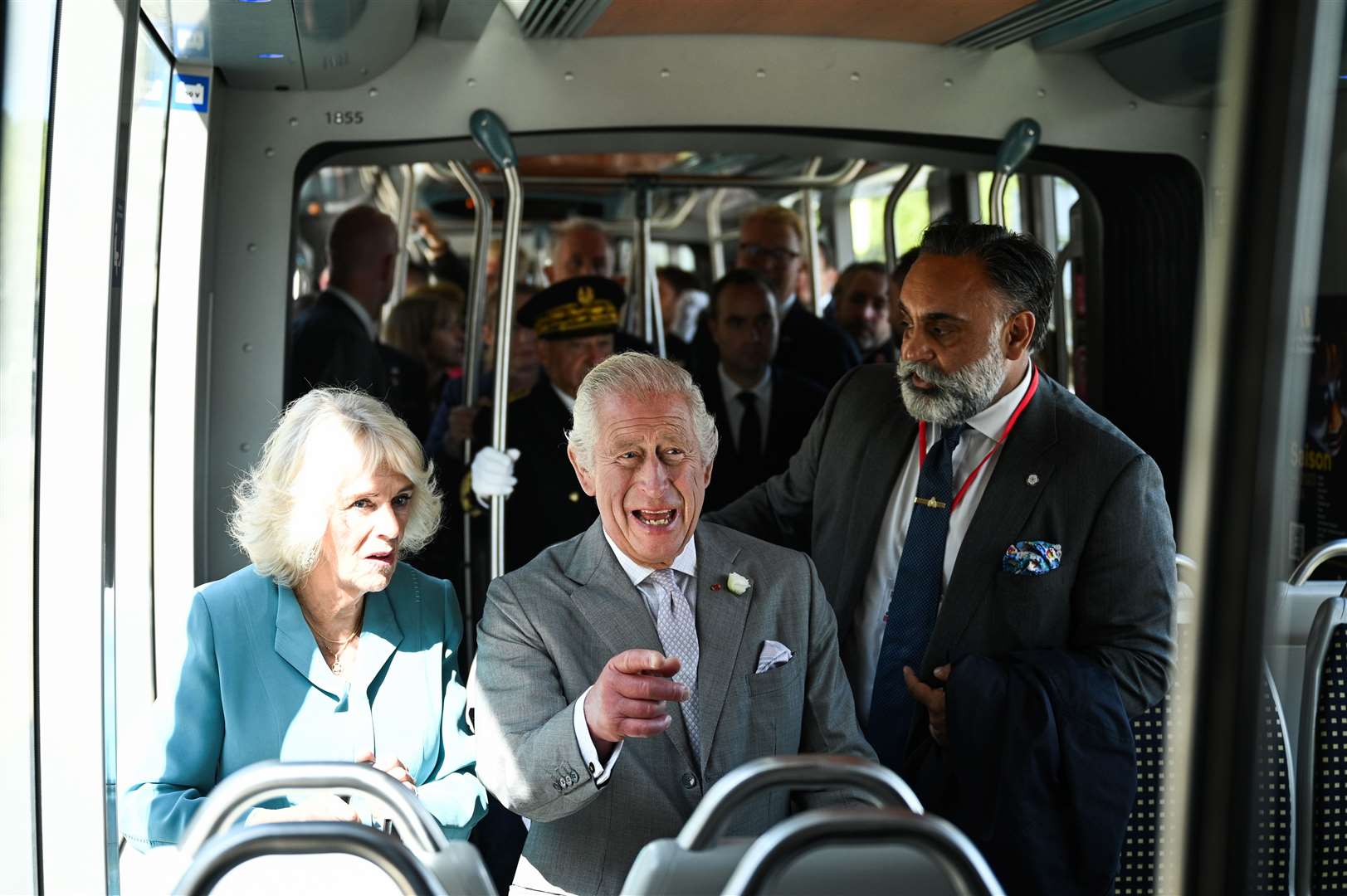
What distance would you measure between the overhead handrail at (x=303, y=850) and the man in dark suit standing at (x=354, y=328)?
6.97ft

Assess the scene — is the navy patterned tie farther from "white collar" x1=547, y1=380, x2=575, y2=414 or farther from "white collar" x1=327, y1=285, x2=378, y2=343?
"white collar" x1=327, y1=285, x2=378, y2=343

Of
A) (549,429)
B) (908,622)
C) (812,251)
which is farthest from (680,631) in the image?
(812,251)

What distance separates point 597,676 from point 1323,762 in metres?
1.87

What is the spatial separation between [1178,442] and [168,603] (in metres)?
2.98

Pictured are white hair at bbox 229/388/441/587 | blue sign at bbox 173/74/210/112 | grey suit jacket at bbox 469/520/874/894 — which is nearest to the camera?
grey suit jacket at bbox 469/520/874/894

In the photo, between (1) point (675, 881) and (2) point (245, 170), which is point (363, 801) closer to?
(1) point (675, 881)

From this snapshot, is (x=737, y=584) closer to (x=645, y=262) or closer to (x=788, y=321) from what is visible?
(x=645, y=262)

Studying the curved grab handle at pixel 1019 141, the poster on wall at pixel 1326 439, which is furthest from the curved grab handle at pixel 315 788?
the poster on wall at pixel 1326 439

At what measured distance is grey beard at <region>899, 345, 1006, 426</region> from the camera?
9.54 feet

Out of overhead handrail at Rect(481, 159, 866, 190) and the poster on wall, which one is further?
overhead handrail at Rect(481, 159, 866, 190)

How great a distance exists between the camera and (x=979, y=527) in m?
2.84

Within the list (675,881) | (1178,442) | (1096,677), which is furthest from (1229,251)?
(1178,442)

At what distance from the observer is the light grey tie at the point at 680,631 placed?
97.7 inches

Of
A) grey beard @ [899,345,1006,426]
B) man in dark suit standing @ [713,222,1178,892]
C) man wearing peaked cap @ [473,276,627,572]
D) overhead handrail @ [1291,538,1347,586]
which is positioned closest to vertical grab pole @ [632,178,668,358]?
man wearing peaked cap @ [473,276,627,572]
